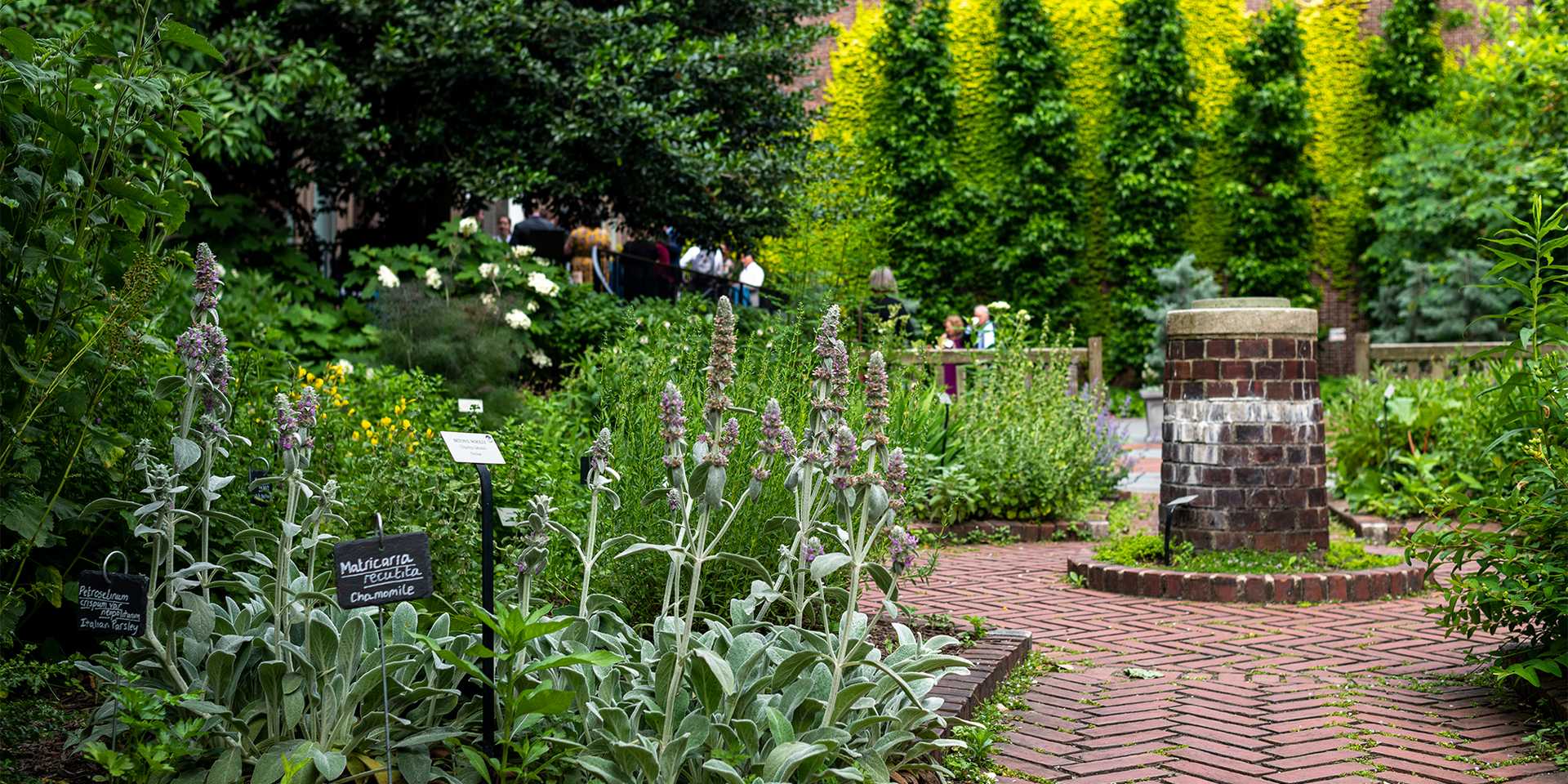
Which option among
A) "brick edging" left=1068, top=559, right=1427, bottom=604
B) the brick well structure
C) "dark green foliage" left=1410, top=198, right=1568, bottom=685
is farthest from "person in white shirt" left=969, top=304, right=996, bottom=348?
"dark green foliage" left=1410, top=198, right=1568, bottom=685

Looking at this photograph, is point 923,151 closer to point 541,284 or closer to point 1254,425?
point 541,284

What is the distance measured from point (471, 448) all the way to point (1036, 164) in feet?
70.9

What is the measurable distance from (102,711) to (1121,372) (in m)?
22.5

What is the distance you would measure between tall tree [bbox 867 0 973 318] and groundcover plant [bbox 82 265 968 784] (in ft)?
68.1

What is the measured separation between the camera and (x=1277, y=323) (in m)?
6.95

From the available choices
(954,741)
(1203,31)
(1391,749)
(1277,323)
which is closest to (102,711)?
(954,741)

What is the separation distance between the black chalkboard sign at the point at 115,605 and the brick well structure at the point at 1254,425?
552cm

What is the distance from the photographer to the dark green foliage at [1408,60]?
24406 millimetres

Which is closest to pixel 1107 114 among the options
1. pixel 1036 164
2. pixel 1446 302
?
pixel 1036 164

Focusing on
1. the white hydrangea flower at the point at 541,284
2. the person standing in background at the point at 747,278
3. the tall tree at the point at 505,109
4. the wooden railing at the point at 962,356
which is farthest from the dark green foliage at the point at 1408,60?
the white hydrangea flower at the point at 541,284

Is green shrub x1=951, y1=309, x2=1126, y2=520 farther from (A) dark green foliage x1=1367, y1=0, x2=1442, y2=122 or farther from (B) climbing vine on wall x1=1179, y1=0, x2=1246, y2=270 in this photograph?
(A) dark green foliage x1=1367, y1=0, x2=1442, y2=122

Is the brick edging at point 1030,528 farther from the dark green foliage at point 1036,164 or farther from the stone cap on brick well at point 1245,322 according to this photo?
the dark green foliage at point 1036,164

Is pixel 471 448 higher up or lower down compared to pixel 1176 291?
lower down

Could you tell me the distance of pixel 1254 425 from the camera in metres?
7.00
